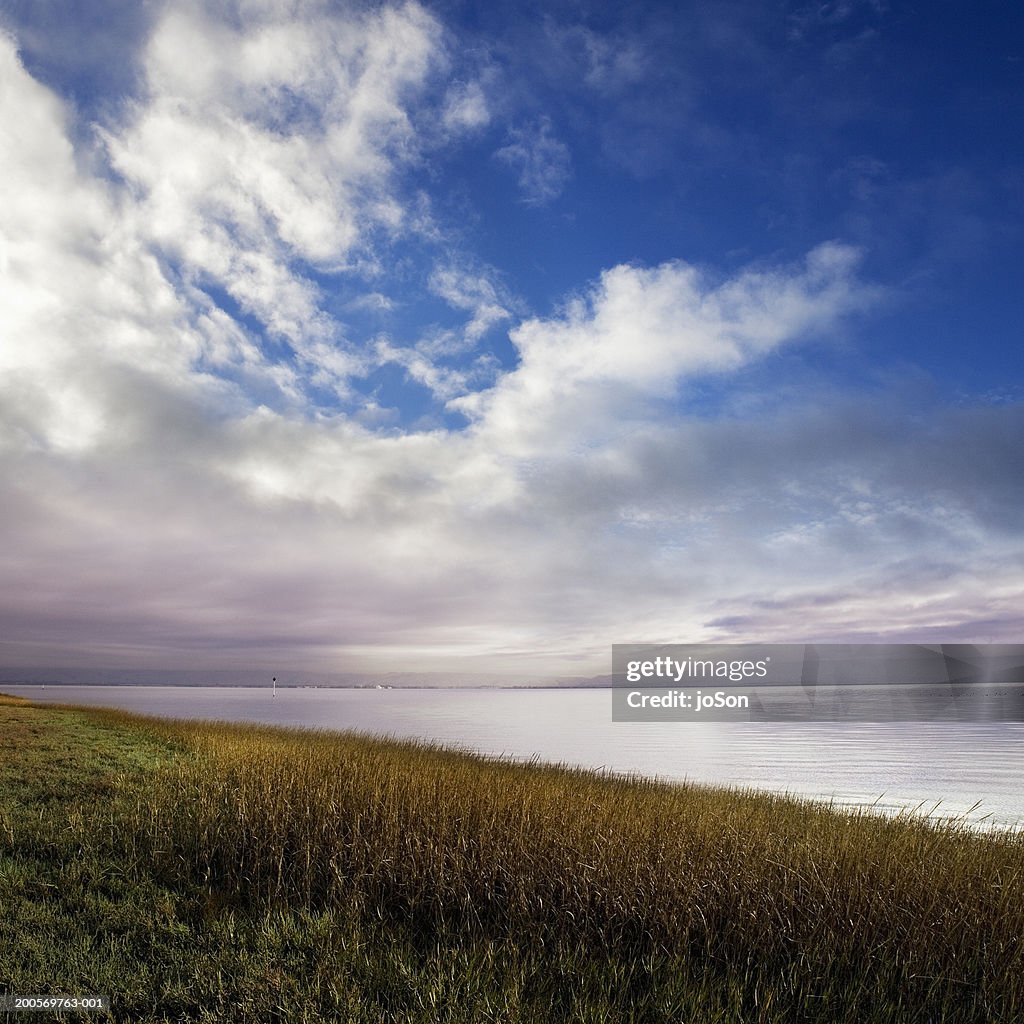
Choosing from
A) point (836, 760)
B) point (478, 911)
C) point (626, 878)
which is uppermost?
point (626, 878)

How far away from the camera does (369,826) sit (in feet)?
34.3

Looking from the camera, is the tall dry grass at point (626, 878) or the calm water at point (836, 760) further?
the calm water at point (836, 760)

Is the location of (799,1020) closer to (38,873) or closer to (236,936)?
(236,936)

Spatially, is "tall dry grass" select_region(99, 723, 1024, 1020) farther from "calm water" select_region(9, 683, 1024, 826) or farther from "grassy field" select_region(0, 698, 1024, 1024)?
"calm water" select_region(9, 683, 1024, 826)

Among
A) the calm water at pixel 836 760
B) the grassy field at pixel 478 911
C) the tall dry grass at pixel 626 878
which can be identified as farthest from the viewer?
the calm water at pixel 836 760

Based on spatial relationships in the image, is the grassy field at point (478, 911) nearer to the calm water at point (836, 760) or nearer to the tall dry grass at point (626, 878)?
Result: the tall dry grass at point (626, 878)

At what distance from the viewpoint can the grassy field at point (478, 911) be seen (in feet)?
20.6

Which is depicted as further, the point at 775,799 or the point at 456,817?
the point at 775,799

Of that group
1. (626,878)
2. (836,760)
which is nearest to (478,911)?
(626,878)

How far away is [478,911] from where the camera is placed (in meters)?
8.39

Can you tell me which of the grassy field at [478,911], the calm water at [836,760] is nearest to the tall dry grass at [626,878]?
the grassy field at [478,911]

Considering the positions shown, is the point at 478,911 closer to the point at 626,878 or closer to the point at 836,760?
the point at 626,878

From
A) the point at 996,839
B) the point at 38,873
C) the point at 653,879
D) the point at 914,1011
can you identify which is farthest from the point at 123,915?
the point at 996,839

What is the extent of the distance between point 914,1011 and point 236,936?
664cm
